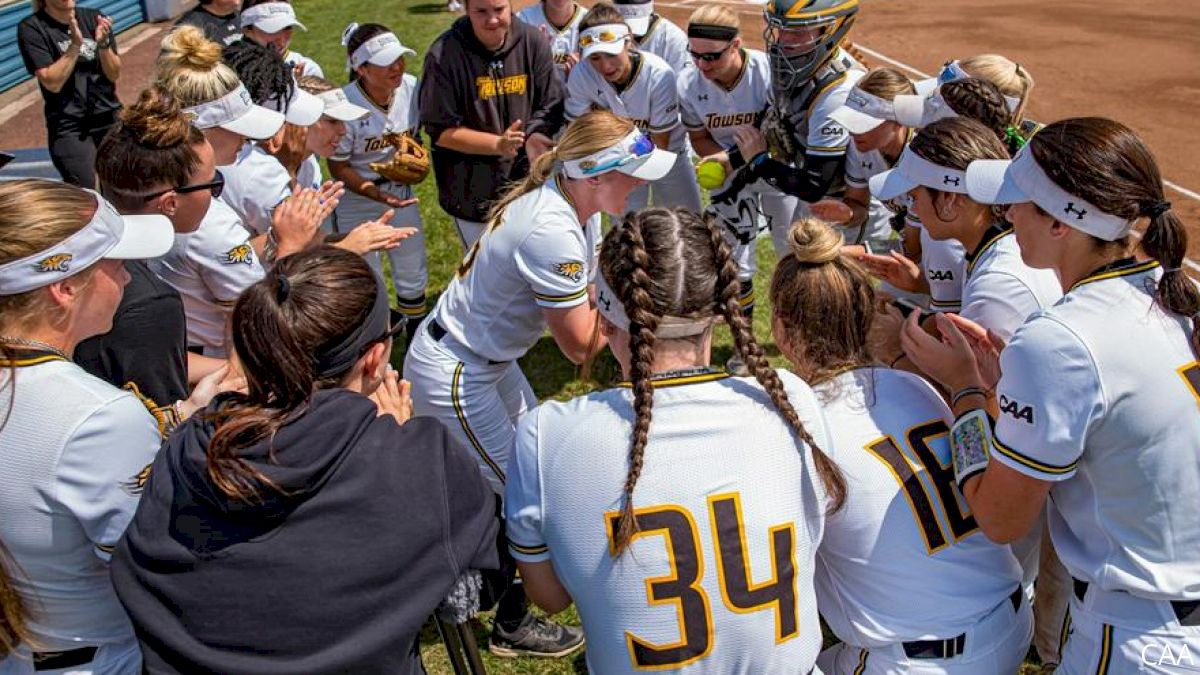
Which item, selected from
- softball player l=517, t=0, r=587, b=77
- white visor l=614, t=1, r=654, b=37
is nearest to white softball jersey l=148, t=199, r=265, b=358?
softball player l=517, t=0, r=587, b=77

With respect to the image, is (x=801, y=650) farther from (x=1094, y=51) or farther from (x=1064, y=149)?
(x=1094, y=51)

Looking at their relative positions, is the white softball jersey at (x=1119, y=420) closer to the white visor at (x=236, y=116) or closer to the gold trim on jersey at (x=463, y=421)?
the gold trim on jersey at (x=463, y=421)

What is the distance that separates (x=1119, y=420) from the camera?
7.98 ft

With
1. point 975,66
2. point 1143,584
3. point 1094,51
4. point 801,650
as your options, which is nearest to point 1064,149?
point 1143,584

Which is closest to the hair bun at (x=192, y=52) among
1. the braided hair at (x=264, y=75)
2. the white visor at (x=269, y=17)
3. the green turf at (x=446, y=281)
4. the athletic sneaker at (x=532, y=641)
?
the braided hair at (x=264, y=75)

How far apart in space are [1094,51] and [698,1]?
8.66 meters

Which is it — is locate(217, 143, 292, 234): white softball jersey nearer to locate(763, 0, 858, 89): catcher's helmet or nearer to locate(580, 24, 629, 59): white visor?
locate(580, 24, 629, 59): white visor

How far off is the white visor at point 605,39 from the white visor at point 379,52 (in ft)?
4.01

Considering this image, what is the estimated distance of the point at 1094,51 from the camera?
52.3 ft

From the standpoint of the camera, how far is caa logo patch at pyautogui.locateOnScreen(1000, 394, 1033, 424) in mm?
2482

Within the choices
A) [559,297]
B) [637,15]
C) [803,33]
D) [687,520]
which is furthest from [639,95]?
[687,520]

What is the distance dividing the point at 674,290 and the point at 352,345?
2.68 feet

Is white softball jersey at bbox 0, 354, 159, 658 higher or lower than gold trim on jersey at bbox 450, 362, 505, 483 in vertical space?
higher

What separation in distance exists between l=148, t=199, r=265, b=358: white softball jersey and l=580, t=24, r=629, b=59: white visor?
3.26 meters
